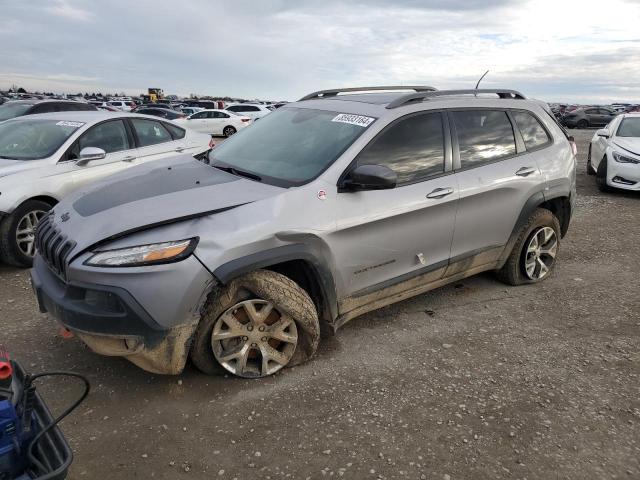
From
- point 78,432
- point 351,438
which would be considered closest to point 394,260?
point 351,438

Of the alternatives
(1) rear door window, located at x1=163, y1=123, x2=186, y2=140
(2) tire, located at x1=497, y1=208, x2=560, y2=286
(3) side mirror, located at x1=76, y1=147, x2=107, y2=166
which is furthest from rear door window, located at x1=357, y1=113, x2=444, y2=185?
(1) rear door window, located at x1=163, y1=123, x2=186, y2=140

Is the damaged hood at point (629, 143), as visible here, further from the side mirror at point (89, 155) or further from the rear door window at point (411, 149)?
the side mirror at point (89, 155)

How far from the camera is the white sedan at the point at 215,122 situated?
2316 cm

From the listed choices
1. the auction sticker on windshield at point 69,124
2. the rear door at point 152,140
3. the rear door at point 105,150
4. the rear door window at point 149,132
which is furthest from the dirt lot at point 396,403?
the rear door window at point 149,132

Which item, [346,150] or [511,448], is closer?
[511,448]

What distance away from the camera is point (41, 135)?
223 inches

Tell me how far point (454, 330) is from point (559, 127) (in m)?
2.29

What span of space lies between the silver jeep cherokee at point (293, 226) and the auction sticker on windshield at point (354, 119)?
0.04ft

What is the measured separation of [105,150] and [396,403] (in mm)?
4629

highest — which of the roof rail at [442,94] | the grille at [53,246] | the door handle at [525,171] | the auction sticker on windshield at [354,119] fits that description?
the roof rail at [442,94]

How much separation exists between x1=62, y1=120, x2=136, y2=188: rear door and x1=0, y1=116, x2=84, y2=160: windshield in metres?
0.16

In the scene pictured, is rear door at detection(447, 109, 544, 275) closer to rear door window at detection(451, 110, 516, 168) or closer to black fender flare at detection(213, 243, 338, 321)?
rear door window at detection(451, 110, 516, 168)

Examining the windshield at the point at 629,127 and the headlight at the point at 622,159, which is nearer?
the headlight at the point at 622,159

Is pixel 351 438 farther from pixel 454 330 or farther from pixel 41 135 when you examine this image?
pixel 41 135
